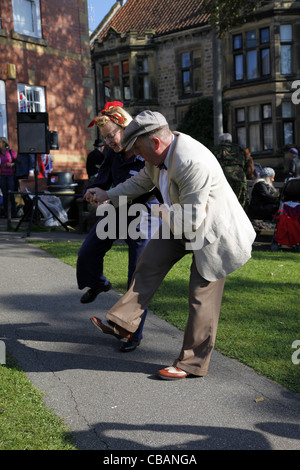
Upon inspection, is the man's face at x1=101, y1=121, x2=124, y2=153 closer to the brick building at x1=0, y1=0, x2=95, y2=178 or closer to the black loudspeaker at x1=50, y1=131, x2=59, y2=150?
the black loudspeaker at x1=50, y1=131, x2=59, y2=150

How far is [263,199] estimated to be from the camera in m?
10.9

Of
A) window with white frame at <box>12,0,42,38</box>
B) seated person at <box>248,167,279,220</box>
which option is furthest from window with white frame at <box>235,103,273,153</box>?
seated person at <box>248,167,279,220</box>

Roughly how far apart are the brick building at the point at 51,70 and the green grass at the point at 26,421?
14.7 meters

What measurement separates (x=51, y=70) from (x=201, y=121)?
44.6 feet

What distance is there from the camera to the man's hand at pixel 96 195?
4.62 metres

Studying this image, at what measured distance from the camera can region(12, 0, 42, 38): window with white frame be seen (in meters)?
18.1

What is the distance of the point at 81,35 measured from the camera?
20094mm

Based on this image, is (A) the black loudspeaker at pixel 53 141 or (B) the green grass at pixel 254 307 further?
(A) the black loudspeaker at pixel 53 141

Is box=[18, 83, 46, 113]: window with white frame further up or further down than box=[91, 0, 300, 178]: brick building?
further down

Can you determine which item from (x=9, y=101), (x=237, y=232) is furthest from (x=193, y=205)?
(x=9, y=101)

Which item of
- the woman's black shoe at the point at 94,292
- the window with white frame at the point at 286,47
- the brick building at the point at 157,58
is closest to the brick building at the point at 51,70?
the window with white frame at the point at 286,47

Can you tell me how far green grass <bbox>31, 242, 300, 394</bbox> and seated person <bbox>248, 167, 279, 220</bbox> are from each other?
1.53m

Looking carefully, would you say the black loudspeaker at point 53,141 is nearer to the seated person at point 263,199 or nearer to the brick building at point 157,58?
the seated person at point 263,199
